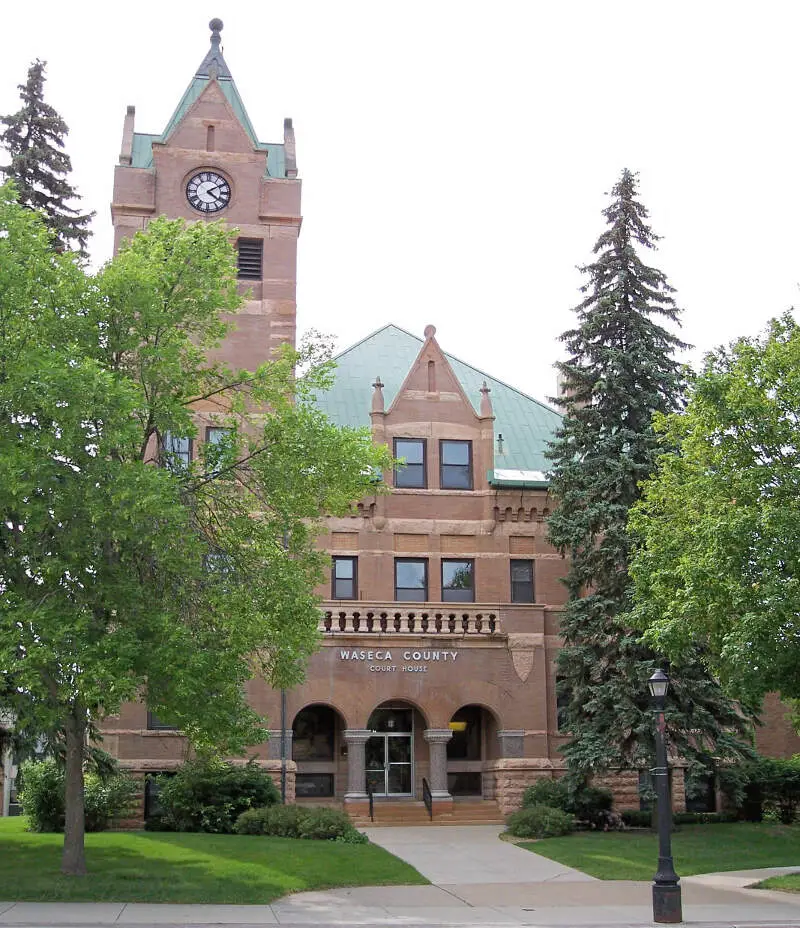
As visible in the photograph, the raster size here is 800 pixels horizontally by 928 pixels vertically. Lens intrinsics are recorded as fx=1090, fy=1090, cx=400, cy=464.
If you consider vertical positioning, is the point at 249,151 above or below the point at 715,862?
above

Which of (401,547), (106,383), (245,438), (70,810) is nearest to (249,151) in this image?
(401,547)

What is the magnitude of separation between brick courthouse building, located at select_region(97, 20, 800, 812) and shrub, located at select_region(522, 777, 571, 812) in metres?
1.89

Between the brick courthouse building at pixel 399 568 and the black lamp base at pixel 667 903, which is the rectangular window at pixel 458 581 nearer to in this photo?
the brick courthouse building at pixel 399 568

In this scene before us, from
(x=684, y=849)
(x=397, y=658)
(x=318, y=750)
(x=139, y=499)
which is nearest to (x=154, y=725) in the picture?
(x=318, y=750)

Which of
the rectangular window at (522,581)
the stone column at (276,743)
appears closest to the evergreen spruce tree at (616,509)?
the rectangular window at (522,581)

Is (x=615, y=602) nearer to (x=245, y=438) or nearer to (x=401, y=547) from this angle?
(x=401, y=547)

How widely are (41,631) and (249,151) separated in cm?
2576

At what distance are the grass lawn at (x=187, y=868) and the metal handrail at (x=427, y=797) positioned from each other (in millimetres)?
7314

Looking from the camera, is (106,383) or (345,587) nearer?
(106,383)

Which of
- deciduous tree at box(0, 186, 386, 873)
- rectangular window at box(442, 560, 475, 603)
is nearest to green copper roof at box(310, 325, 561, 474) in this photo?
rectangular window at box(442, 560, 475, 603)

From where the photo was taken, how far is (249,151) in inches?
1578

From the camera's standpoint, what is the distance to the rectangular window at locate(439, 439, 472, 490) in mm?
39062

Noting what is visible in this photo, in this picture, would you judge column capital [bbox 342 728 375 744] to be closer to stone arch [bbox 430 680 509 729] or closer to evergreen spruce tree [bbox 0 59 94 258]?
stone arch [bbox 430 680 509 729]

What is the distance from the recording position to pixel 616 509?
1259 inches
